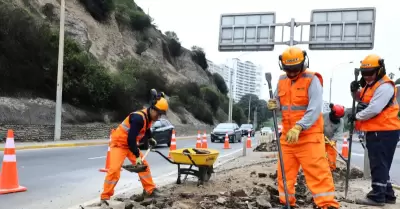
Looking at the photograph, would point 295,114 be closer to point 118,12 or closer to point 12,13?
point 12,13

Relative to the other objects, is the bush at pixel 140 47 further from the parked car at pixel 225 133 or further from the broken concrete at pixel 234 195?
the broken concrete at pixel 234 195

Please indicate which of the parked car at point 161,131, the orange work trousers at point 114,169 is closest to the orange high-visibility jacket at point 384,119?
the orange work trousers at point 114,169

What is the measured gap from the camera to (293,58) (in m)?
4.82

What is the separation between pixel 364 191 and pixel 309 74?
3.09 meters

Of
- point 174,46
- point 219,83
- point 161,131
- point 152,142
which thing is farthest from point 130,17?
point 152,142

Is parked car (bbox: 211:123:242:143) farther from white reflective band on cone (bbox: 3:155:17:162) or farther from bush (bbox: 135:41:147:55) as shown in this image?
white reflective band on cone (bbox: 3:155:17:162)

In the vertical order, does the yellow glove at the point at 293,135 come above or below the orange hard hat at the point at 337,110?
below

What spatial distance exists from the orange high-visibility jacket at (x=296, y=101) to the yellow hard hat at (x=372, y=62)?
1.25 meters

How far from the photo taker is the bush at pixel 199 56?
63300 mm

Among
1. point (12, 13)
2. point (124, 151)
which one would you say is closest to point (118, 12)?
point (12, 13)

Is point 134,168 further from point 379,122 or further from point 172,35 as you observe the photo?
point 172,35

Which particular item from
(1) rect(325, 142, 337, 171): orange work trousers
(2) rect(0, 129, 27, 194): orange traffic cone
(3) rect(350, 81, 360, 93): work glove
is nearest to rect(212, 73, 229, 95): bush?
(1) rect(325, 142, 337, 171): orange work trousers

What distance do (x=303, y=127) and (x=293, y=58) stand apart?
2.79 feet

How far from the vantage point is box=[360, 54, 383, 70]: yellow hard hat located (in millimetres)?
5773
